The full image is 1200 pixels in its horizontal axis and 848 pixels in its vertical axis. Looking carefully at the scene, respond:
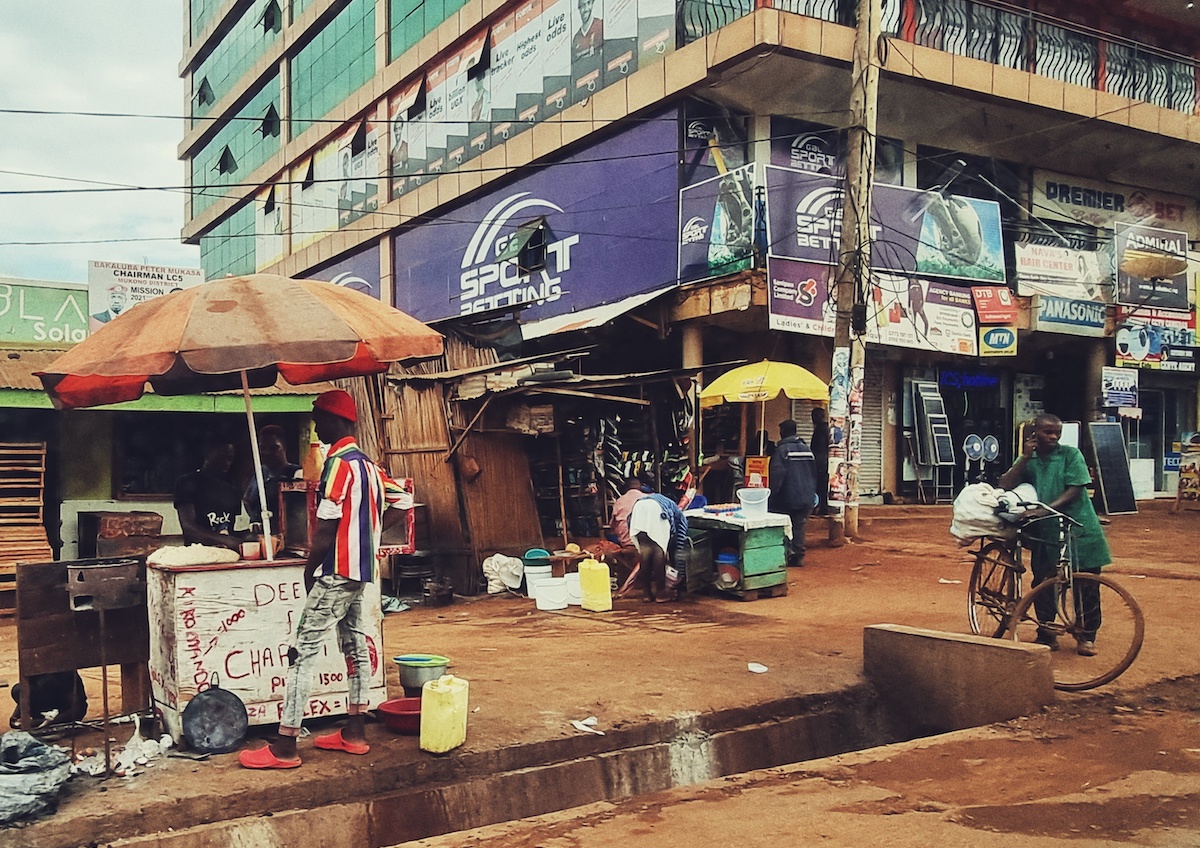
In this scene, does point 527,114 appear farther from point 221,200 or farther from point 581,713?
point 221,200

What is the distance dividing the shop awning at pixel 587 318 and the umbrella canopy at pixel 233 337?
28.1 feet

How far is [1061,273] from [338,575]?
17479mm

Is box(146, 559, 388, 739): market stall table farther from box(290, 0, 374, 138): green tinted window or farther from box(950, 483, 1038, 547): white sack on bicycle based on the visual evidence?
box(290, 0, 374, 138): green tinted window

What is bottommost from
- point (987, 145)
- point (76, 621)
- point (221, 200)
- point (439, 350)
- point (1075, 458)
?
point (76, 621)

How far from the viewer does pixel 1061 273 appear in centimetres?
1883

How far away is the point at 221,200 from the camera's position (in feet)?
129

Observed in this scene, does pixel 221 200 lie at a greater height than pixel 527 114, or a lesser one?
greater

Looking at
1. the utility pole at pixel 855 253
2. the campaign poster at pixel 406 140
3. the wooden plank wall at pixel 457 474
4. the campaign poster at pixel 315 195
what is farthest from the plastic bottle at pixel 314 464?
the campaign poster at pixel 315 195

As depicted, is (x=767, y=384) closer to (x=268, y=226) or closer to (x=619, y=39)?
(x=619, y=39)

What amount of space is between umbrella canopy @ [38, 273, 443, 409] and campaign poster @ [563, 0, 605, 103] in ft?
44.2

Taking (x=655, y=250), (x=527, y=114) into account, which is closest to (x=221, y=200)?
(x=527, y=114)

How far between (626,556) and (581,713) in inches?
222

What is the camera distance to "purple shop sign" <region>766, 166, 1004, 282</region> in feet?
50.1

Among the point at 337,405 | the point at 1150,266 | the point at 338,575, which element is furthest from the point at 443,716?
the point at 1150,266
